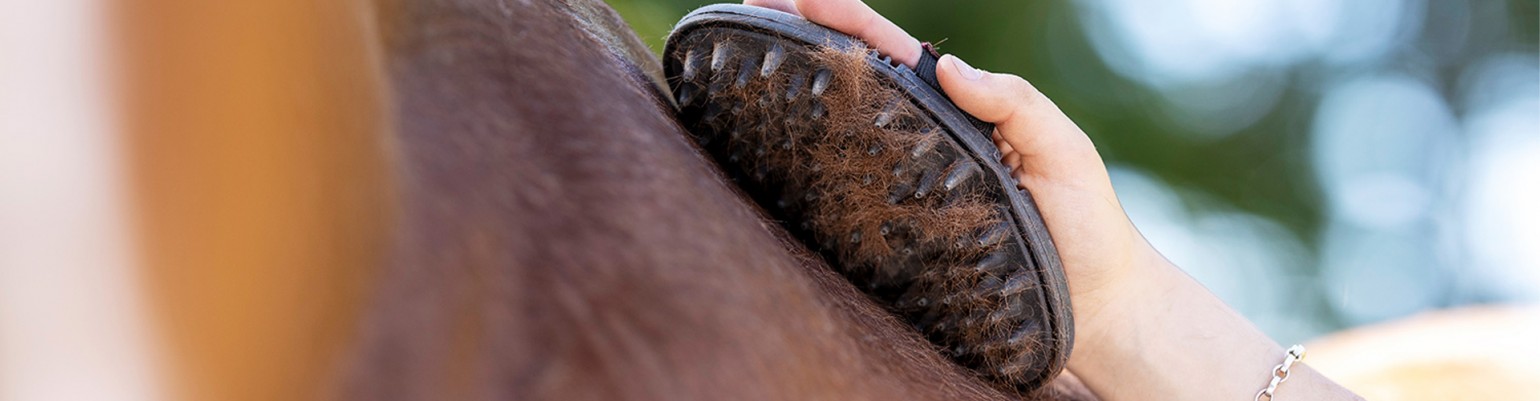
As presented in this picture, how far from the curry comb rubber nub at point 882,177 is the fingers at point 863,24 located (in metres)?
0.01

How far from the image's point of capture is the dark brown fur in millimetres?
309

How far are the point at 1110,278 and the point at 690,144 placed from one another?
289 millimetres

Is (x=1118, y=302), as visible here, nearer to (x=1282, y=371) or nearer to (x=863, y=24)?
(x=1282, y=371)

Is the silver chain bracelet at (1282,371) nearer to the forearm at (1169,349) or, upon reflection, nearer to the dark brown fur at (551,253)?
the forearm at (1169,349)

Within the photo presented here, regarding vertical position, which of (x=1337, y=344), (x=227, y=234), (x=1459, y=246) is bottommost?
(x=227, y=234)

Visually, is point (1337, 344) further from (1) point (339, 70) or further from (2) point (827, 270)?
(1) point (339, 70)

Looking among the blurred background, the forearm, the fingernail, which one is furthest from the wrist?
the blurred background

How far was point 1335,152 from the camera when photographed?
6.48 meters

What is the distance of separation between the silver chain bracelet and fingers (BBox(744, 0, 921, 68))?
34 centimetres

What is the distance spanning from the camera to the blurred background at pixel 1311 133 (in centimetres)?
595

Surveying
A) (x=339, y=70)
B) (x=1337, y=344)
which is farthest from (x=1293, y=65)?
(x=339, y=70)

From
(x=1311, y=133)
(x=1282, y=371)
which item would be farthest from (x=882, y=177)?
(x=1311, y=133)

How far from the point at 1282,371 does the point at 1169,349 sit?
92 millimetres

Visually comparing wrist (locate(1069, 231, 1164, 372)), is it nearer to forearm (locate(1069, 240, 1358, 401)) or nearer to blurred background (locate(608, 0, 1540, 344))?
forearm (locate(1069, 240, 1358, 401))
